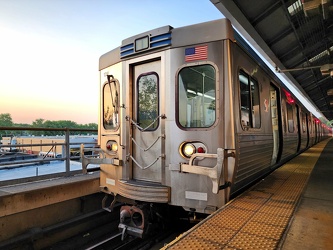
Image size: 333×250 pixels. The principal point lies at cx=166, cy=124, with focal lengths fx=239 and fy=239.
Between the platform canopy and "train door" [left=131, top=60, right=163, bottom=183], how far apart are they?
438cm

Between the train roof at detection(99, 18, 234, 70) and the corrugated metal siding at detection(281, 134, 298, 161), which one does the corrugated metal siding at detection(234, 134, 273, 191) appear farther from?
the corrugated metal siding at detection(281, 134, 298, 161)

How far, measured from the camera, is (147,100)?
3.86 meters

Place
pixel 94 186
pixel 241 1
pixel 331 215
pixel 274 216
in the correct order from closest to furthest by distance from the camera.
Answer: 1. pixel 274 216
2. pixel 331 215
3. pixel 94 186
4. pixel 241 1

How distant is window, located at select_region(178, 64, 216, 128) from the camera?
331cm

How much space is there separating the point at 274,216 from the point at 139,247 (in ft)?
8.25

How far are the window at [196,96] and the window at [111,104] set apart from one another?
1.26 metres

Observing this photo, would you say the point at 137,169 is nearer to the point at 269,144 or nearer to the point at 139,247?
the point at 139,247

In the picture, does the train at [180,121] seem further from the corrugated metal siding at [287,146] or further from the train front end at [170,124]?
the corrugated metal siding at [287,146]

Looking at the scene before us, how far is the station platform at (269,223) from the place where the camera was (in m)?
2.15

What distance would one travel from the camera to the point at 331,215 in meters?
3.01

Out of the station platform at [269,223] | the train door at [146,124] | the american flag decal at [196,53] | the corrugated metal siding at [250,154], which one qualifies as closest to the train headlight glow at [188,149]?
the train door at [146,124]

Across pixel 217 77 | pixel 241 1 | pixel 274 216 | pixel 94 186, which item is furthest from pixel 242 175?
pixel 241 1

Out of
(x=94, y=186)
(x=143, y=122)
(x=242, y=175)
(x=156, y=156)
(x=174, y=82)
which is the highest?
(x=174, y=82)

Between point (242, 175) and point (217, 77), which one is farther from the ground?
point (217, 77)
